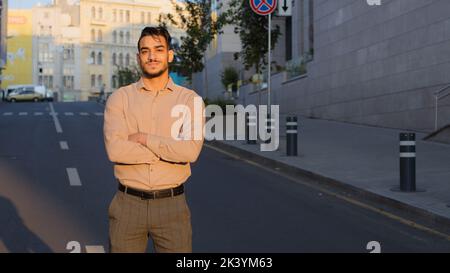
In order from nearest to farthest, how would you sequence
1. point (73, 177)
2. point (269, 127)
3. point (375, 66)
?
point (73, 177) → point (269, 127) → point (375, 66)

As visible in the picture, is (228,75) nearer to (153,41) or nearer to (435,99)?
(435,99)

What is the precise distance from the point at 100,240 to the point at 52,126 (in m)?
18.3

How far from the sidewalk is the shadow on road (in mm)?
4545

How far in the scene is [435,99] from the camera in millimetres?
17172

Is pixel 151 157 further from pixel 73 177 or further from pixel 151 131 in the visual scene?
pixel 73 177

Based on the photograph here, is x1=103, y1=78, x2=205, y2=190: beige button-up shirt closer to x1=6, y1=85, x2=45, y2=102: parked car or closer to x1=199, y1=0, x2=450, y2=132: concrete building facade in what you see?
x1=199, y1=0, x2=450, y2=132: concrete building facade

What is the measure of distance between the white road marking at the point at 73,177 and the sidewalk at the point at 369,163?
404 centimetres

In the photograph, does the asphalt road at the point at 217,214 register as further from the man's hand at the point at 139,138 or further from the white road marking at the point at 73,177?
the man's hand at the point at 139,138

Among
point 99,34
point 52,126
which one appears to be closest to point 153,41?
point 52,126

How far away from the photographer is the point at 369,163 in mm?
12547

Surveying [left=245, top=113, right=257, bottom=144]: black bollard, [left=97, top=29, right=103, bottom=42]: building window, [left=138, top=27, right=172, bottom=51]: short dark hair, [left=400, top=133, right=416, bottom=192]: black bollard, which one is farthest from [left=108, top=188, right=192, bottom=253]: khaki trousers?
[left=97, top=29, right=103, bottom=42]: building window

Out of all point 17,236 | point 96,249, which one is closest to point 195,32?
point 17,236

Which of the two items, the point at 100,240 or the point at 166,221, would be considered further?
the point at 100,240

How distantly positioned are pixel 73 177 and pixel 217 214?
413 cm
